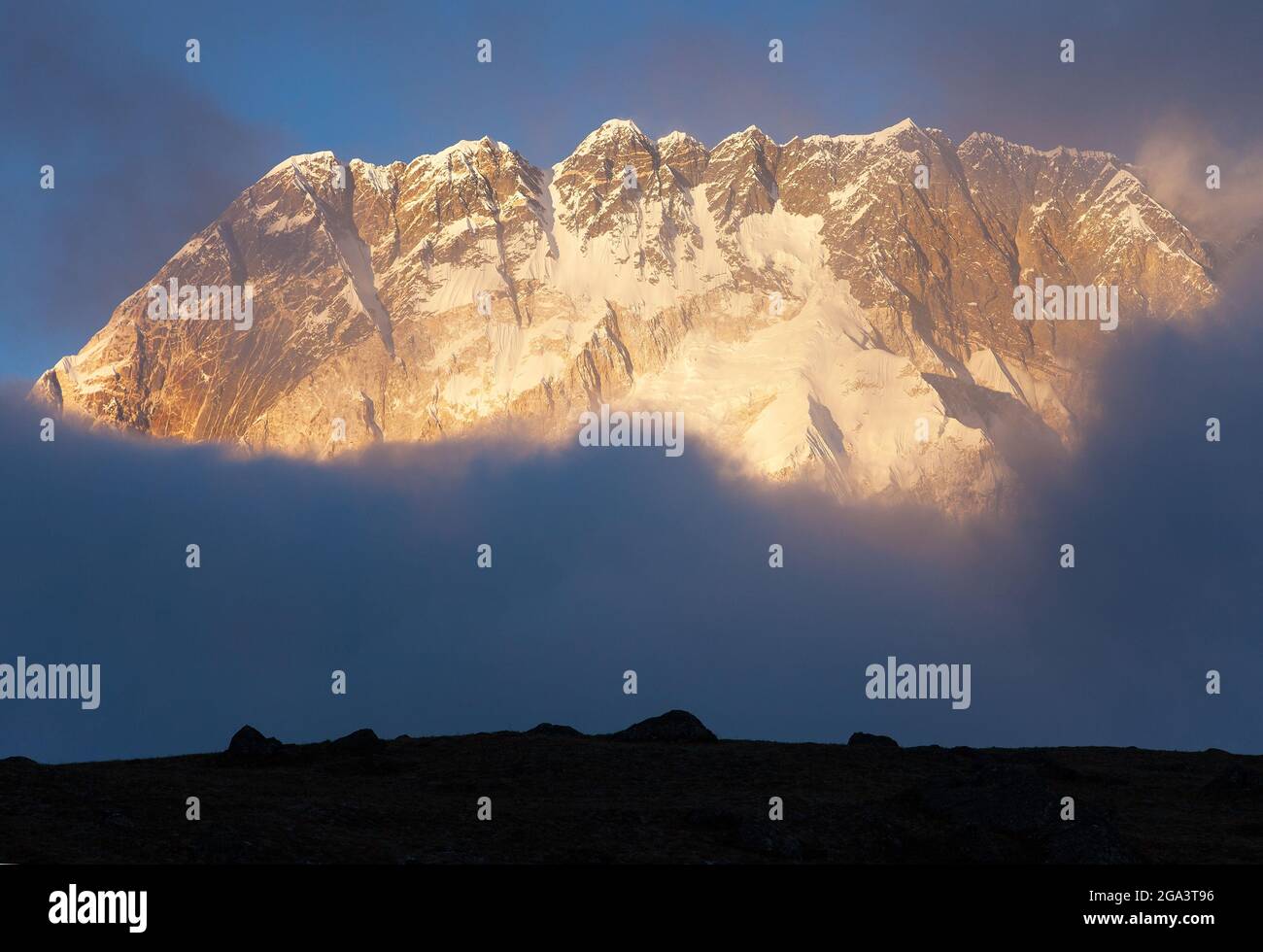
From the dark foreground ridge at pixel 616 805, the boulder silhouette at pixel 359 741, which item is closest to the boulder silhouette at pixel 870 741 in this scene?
the dark foreground ridge at pixel 616 805

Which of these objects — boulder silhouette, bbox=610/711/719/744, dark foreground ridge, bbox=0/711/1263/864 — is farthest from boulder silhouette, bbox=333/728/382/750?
boulder silhouette, bbox=610/711/719/744

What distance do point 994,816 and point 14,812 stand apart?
3499 cm

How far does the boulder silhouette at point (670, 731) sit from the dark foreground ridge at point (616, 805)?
1.57m

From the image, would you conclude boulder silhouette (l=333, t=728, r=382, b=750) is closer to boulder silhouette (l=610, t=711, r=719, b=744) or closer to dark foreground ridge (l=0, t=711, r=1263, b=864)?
dark foreground ridge (l=0, t=711, r=1263, b=864)

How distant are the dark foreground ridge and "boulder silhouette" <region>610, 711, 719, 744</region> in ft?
5.15

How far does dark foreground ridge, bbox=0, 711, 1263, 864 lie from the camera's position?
53562 mm

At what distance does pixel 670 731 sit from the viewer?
81312 millimetres

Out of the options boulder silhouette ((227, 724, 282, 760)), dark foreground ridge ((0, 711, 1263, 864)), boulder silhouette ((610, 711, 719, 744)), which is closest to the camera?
dark foreground ridge ((0, 711, 1263, 864))

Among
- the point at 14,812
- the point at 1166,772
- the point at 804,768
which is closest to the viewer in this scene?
the point at 14,812
